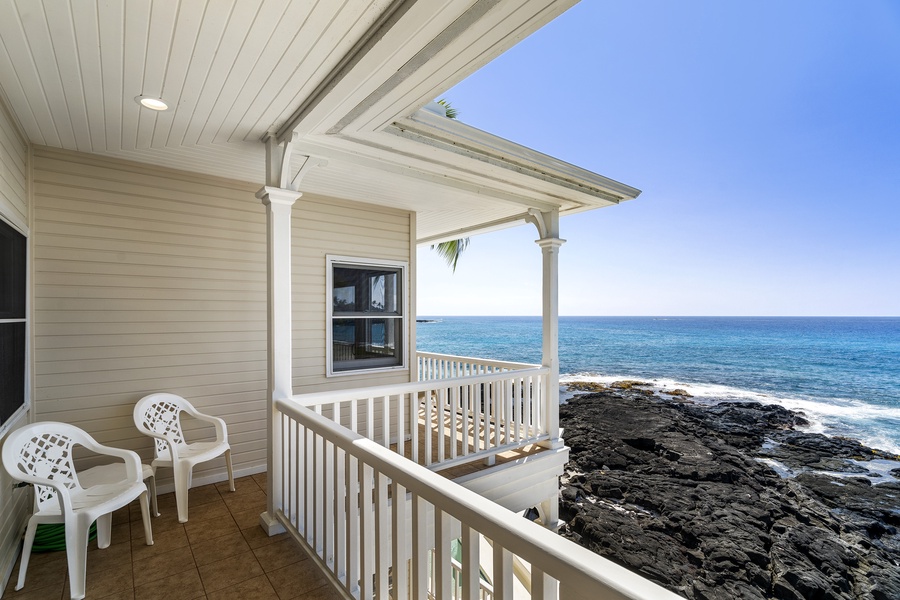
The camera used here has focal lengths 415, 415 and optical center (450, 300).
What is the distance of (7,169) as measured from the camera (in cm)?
239

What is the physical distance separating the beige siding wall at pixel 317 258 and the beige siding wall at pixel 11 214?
191 cm

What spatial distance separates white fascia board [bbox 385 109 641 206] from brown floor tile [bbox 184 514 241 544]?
112 inches

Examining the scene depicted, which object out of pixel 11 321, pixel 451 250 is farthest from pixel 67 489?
pixel 451 250

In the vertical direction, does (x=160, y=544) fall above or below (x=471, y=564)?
below

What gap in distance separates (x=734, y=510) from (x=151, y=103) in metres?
9.27

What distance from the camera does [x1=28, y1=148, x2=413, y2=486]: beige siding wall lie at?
308 centimetres

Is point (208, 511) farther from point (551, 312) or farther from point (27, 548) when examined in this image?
point (551, 312)

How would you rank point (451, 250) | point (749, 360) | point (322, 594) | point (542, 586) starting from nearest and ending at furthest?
point (542, 586) < point (322, 594) < point (451, 250) < point (749, 360)

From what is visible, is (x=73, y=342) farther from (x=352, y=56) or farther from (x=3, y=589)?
(x=352, y=56)

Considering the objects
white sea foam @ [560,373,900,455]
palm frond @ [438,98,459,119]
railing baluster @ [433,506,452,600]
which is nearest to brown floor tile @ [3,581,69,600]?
railing baluster @ [433,506,452,600]

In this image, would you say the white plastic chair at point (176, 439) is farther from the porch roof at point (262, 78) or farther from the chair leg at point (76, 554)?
the porch roof at point (262, 78)

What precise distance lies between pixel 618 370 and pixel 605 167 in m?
14.7

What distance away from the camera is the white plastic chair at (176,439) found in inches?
114

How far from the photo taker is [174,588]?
2184 millimetres
